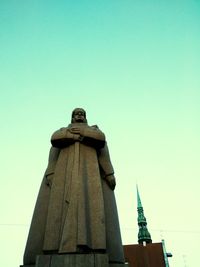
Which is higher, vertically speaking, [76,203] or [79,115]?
[79,115]

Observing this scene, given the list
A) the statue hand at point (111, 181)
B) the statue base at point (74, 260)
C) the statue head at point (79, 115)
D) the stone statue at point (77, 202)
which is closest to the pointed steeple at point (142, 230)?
the statue head at point (79, 115)

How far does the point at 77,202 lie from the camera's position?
16.3 ft

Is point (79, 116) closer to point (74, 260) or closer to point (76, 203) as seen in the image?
point (76, 203)

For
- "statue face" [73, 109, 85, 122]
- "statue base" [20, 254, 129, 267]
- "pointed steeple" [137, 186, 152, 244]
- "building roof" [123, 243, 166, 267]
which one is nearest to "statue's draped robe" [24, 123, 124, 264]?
"statue base" [20, 254, 129, 267]

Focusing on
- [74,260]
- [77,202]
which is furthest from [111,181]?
[74,260]

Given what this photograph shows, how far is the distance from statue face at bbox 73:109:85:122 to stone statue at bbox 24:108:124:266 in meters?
0.86

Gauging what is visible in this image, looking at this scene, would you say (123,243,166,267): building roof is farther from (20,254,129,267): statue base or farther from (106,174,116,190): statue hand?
(20,254,129,267): statue base

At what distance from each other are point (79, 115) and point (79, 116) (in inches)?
1.8

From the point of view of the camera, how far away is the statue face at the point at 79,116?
22.9 feet

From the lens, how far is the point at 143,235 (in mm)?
65875

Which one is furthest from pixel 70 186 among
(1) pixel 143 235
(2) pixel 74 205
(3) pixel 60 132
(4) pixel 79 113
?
(1) pixel 143 235

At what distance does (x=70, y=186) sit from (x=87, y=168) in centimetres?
66

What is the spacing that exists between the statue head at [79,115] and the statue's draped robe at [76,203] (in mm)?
877

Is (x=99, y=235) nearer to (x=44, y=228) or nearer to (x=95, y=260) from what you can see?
(x=95, y=260)
